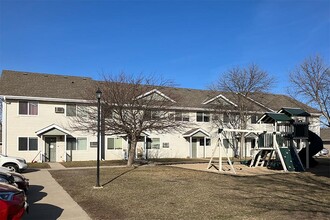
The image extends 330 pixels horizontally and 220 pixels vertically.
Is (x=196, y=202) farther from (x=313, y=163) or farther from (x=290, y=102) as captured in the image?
(x=290, y=102)

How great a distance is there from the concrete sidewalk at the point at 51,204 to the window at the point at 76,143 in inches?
622

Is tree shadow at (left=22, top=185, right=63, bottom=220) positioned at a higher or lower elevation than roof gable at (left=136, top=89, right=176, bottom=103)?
lower

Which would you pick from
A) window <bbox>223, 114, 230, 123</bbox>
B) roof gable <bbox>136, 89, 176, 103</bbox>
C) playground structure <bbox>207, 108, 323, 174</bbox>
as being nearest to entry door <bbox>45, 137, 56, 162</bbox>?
roof gable <bbox>136, 89, 176, 103</bbox>

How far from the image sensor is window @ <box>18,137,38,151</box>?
2826cm

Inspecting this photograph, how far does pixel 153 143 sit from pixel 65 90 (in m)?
9.99

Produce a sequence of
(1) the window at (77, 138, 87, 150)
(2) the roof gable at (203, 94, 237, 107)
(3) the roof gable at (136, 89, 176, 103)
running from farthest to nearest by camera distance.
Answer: (2) the roof gable at (203, 94, 237, 107) < (1) the window at (77, 138, 87, 150) < (3) the roof gable at (136, 89, 176, 103)

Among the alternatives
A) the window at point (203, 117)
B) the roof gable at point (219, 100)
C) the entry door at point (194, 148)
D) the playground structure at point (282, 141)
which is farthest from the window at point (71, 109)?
the roof gable at point (219, 100)

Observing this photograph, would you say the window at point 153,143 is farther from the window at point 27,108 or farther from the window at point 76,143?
the window at point 27,108

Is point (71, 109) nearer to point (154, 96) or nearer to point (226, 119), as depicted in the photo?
point (154, 96)

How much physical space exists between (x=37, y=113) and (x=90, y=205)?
2118cm

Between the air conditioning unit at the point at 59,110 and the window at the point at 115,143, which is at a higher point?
the air conditioning unit at the point at 59,110

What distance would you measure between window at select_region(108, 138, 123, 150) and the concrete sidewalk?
17294 millimetres

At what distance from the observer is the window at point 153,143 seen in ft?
112

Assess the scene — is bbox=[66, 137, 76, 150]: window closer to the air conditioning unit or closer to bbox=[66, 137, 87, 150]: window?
bbox=[66, 137, 87, 150]: window
